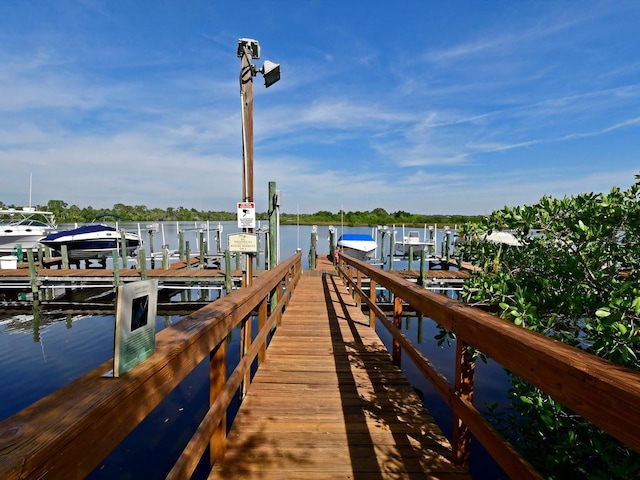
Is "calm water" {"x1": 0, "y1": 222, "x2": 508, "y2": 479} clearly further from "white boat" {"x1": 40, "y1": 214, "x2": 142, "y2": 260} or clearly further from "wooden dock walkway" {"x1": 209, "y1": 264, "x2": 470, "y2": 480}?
"white boat" {"x1": 40, "y1": 214, "x2": 142, "y2": 260}

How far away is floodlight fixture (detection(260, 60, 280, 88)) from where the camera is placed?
18.5ft

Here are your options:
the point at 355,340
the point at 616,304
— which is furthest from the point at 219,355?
the point at 355,340

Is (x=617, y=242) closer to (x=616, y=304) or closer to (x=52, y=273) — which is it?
(x=616, y=304)

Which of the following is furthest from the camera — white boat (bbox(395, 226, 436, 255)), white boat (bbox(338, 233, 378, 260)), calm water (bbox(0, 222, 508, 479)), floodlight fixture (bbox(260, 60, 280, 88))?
white boat (bbox(395, 226, 436, 255))

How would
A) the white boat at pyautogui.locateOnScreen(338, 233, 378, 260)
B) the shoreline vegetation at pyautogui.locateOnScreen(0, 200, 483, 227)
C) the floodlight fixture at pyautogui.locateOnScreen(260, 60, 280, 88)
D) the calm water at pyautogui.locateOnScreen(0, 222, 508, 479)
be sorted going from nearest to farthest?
1. the calm water at pyautogui.locateOnScreen(0, 222, 508, 479)
2. the floodlight fixture at pyautogui.locateOnScreen(260, 60, 280, 88)
3. the white boat at pyautogui.locateOnScreen(338, 233, 378, 260)
4. the shoreline vegetation at pyautogui.locateOnScreen(0, 200, 483, 227)

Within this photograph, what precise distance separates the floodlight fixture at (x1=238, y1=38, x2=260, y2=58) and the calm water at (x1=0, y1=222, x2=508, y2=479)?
609 centimetres

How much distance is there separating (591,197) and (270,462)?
10.3 feet

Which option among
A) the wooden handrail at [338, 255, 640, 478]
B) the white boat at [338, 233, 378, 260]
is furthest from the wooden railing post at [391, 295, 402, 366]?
the white boat at [338, 233, 378, 260]

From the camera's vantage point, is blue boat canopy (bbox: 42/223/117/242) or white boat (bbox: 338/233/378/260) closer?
blue boat canopy (bbox: 42/223/117/242)

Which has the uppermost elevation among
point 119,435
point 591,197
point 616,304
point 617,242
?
point 591,197

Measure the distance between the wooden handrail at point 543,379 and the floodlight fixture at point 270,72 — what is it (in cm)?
516

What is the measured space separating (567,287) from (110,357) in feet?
27.1

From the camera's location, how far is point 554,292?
272 cm

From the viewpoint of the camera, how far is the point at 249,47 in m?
5.56
